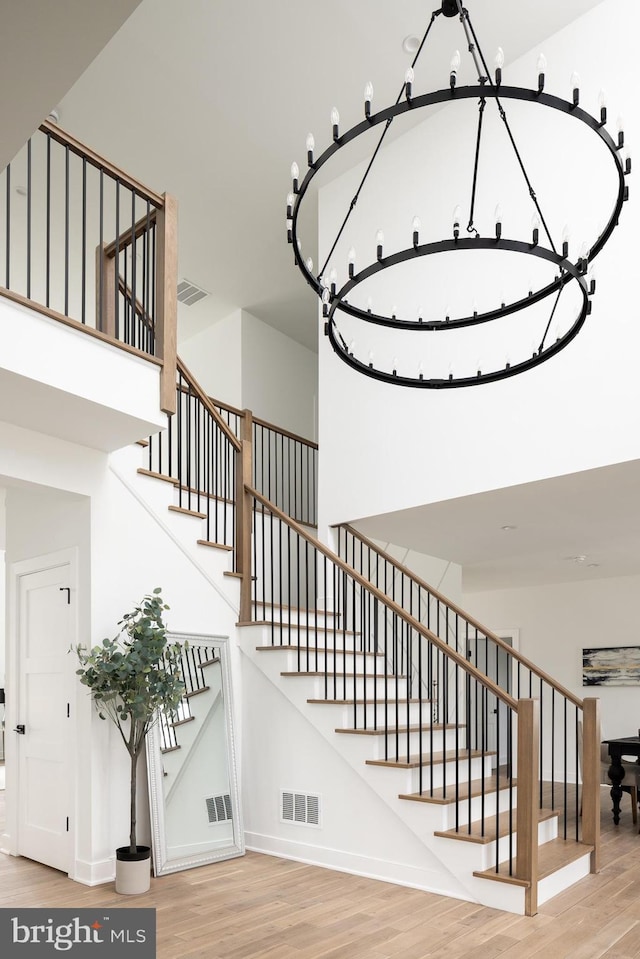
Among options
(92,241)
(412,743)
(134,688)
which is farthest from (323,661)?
(92,241)

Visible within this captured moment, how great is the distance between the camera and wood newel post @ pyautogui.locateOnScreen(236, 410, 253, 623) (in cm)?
647

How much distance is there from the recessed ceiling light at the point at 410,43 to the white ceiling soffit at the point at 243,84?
6 cm

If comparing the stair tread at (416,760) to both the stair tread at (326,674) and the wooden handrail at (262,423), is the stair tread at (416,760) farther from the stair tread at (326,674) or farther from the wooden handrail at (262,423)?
the wooden handrail at (262,423)

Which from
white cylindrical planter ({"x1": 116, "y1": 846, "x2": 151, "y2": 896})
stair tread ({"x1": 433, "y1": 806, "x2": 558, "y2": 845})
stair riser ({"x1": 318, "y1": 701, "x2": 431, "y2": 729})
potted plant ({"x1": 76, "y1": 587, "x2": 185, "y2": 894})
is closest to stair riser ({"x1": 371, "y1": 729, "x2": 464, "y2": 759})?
stair riser ({"x1": 318, "y1": 701, "x2": 431, "y2": 729})

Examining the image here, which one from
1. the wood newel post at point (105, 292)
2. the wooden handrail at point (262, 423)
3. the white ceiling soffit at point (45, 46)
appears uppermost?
the wood newel post at point (105, 292)

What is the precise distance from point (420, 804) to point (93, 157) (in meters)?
4.39

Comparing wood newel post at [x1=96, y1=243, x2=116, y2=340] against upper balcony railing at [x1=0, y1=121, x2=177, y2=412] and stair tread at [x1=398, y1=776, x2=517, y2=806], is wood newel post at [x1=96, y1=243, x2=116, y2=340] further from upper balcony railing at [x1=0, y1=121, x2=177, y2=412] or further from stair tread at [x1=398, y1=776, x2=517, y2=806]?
stair tread at [x1=398, y1=776, x2=517, y2=806]

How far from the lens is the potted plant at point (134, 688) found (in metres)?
4.93

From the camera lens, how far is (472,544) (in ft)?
26.5

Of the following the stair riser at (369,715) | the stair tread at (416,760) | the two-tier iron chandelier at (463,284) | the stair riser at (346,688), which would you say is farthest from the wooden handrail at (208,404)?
the stair tread at (416,760)

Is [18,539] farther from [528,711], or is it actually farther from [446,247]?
[446,247]

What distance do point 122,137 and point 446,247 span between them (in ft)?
16.9

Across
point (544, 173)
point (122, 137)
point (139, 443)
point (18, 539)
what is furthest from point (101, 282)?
point (544, 173)

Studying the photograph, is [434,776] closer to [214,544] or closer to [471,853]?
[471,853]
